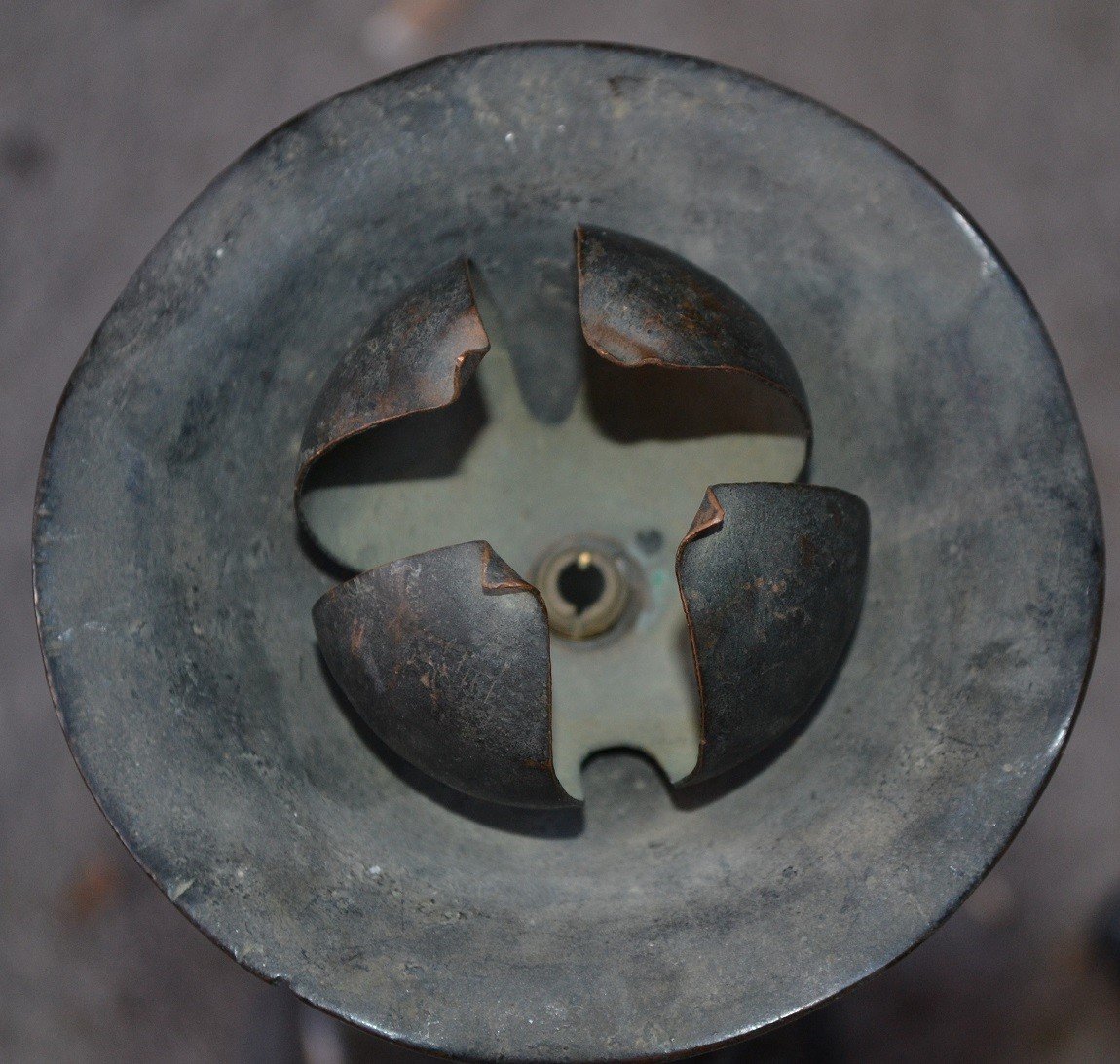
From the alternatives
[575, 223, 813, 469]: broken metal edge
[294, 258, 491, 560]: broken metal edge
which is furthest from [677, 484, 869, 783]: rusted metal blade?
[294, 258, 491, 560]: broken metal edge

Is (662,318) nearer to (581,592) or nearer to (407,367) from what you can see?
→ (407,367)

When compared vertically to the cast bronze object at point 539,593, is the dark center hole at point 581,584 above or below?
above

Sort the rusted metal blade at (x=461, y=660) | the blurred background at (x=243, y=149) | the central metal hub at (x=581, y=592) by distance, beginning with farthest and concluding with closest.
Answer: the blurred background at (x=243, y=149) < the central metal hub at (x=581, y=592) < the rusted metal blade at (x=461, y=660)

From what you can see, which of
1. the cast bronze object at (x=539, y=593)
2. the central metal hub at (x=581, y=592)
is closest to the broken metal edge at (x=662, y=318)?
the cast bronze object at (x=539, y=593)

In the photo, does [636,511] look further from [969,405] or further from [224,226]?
[224,226]

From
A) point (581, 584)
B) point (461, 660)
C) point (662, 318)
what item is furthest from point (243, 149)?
point (461, 660)

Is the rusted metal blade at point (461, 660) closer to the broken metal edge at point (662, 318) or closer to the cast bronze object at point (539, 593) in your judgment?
the cast bronze object at point (539, 593)

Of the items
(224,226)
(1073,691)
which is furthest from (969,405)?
(224,226)
